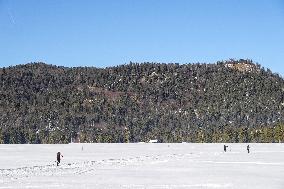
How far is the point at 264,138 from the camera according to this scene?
136 m

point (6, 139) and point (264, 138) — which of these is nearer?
point (264, 138)
